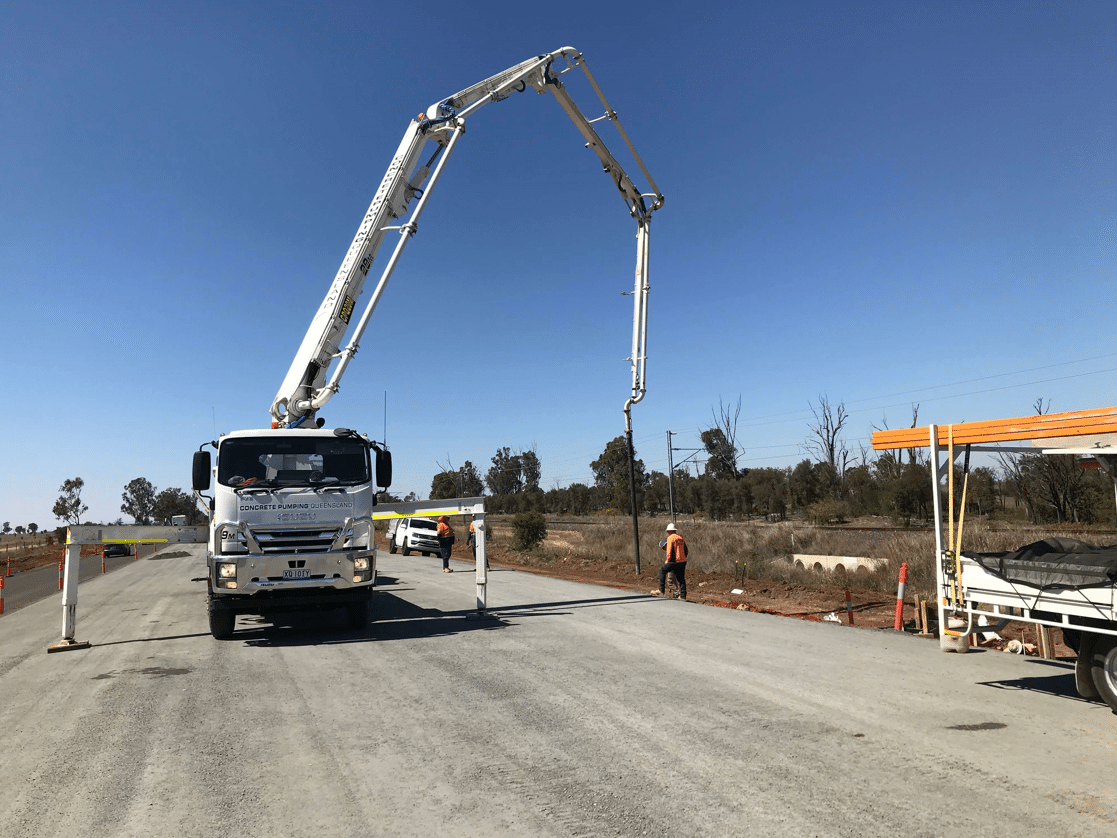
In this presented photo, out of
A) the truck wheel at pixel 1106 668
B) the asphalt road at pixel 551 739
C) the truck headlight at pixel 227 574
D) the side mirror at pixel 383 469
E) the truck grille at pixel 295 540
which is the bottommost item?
the asphalt road at pixel 551 739

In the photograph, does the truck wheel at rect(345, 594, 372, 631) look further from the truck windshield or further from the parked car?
the parked car

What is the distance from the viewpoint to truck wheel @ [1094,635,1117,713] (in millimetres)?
6277

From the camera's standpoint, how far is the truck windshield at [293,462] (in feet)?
34.1

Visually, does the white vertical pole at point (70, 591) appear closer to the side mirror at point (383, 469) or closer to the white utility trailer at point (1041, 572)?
the side mirror at point (383, 469)

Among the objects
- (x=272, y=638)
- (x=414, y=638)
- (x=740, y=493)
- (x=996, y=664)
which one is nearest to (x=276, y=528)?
(x=272, y=638)

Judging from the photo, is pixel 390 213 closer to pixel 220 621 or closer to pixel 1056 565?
pixel 220 621

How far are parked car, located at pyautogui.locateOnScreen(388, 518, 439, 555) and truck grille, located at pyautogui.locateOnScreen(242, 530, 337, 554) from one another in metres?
23.0

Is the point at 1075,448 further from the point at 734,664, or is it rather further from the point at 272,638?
the point at 272,638

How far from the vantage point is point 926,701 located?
6.75 m

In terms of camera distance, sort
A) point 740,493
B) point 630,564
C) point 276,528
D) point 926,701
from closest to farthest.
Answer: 1. point 926,701
2. point 276,528
3. point 630,564
4. point 740,493

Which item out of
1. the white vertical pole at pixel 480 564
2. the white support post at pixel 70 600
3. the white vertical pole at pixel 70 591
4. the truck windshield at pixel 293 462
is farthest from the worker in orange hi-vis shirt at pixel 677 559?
the white vertical pole at pixel 70 591

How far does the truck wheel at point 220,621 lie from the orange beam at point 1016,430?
9232 millimetres

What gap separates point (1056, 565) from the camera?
6539 mm

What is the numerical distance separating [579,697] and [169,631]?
799 cm
